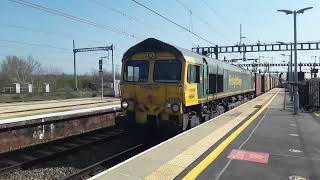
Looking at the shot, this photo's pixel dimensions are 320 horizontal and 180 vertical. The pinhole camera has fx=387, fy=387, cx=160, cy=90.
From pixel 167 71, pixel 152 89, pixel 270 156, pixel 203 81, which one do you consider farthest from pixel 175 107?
pixel 270 156

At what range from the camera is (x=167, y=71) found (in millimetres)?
13078

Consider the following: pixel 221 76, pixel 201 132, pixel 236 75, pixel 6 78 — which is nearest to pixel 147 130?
pixel 201 132

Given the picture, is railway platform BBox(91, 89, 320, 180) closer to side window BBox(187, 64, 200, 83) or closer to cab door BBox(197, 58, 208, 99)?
cab door BBox(197, 58, 208, 99)

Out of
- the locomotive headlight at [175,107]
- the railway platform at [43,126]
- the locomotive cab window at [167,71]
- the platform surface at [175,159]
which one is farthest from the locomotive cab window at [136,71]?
the railway platform at [43,126]

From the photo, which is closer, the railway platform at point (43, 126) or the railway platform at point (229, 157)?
the railway platform at point (229, 157)

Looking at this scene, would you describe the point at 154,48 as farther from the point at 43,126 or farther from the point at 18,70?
the point at 18,70

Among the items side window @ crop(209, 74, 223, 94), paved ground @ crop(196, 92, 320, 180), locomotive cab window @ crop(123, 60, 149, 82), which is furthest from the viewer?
side window @ crop(209, 74, 223, 94)

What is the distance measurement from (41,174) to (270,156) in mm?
5812

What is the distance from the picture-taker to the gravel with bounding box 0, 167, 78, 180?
385 inches

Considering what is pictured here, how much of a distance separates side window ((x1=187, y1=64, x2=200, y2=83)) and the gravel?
16.7ft

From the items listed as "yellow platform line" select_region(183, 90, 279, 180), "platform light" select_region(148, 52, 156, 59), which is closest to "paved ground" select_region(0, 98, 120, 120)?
"platform light" select_region(148, 52, 156, 59)

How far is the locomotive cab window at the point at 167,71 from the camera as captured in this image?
1288 cm

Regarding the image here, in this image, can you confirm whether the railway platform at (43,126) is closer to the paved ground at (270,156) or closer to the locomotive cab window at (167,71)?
the locomotive cab window at (167,71)

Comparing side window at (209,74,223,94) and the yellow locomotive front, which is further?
side window at (209,74,223,94)
